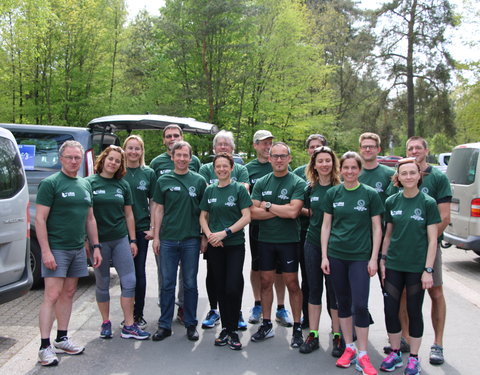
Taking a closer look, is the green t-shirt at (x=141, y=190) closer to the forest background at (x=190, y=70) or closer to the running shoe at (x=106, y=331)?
the running shoe at (x=106, y=331)

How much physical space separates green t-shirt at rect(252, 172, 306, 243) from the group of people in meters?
0.01

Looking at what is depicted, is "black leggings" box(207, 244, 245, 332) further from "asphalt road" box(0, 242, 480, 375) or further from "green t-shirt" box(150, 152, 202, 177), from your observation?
"green t-shirt" box(150, 152, 202, 177)

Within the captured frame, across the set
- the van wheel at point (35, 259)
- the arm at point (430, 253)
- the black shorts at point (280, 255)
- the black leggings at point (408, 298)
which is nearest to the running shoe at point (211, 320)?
the black shorts at point (280, 255)

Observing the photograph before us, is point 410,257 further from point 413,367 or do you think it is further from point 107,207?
point 107,207

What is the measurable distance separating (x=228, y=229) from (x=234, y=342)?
1.08 m

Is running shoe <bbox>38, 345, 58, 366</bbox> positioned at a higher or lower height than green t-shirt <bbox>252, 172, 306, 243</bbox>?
lower

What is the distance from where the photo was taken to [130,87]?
92.9 ft

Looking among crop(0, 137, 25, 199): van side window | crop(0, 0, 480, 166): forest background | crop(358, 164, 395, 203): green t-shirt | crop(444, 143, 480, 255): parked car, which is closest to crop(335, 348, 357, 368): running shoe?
crop(358, 164, 395, 203): green t-shirt

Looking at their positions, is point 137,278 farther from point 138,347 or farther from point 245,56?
point 245,56

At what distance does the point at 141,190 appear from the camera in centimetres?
526

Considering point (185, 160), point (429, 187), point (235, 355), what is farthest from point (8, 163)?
point (429, 187)

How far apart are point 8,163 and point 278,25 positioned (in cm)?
2169

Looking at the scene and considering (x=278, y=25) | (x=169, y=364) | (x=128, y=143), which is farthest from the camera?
(x=278, y=25)

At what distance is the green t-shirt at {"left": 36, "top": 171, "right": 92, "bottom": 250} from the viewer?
4.26m
